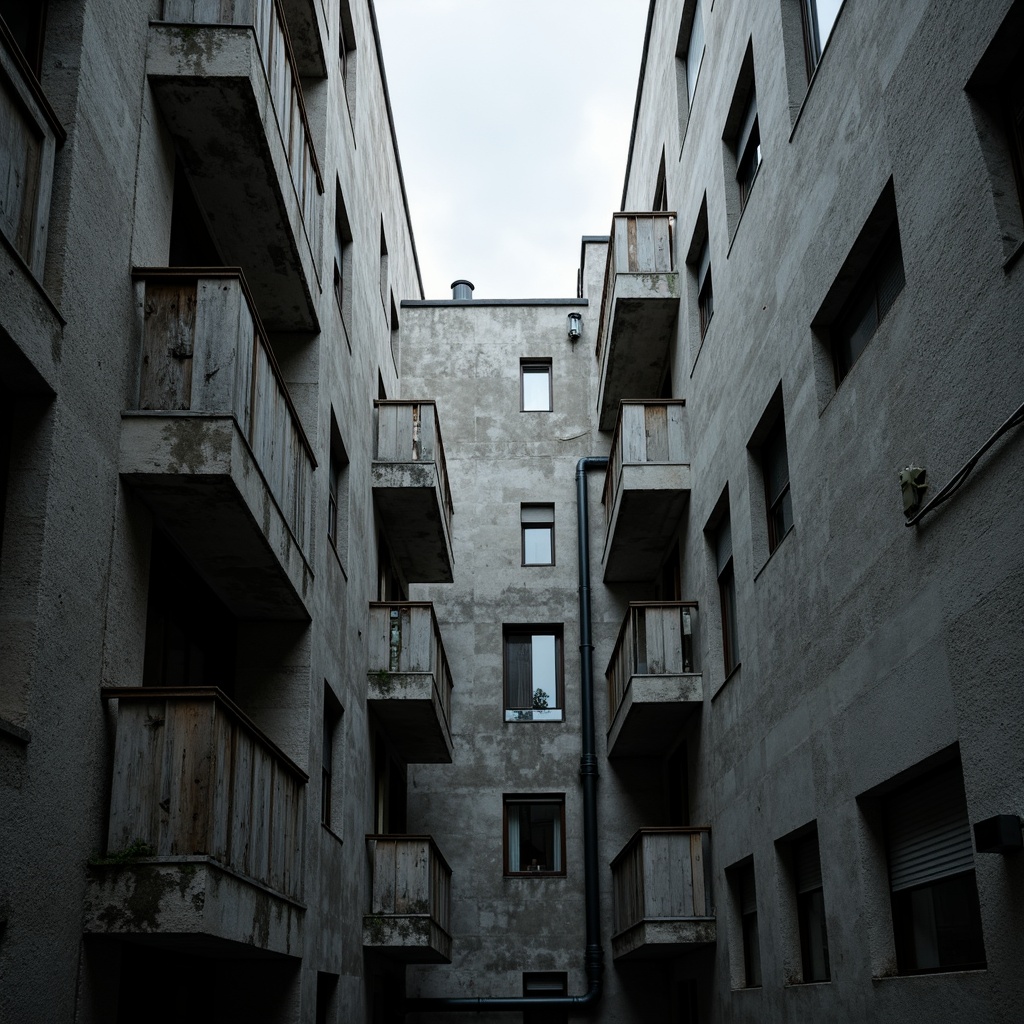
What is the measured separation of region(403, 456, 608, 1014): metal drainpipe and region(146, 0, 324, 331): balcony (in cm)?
1053

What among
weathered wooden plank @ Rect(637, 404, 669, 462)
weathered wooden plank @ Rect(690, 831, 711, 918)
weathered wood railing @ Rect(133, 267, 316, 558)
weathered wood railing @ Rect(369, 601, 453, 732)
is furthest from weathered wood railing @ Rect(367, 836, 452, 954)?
→ weathered wood railing @ Rect(133, 267, 316, 558)

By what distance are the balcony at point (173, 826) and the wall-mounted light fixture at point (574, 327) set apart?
57.1ft

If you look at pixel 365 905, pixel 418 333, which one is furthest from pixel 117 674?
pixel 418 333

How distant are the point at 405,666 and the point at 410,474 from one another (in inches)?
112

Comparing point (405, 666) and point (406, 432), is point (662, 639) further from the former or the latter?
point (406, 432)

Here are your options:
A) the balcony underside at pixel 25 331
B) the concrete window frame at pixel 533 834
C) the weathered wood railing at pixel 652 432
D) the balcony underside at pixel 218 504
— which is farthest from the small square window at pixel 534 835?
the balcony underside at pixel 25 331

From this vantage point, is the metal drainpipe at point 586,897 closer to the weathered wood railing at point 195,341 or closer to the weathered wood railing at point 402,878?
the weathered wood railing at point 402,878

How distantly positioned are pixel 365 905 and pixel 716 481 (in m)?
7.04

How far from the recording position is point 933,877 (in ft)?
27.7

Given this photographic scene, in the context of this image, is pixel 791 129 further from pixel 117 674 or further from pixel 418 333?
pixel 418 333

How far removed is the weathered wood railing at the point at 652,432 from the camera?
58.6 feet

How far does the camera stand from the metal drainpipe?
20203 mm

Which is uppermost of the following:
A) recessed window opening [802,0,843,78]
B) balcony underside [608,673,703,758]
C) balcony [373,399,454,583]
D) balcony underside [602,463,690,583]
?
recessed window opening [802,0,843,78]

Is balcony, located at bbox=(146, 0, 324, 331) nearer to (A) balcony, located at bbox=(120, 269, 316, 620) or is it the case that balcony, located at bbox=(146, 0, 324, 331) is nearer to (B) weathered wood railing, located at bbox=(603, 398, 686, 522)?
(A) balcony, located at bbox=(120, 269, 316, 620)
